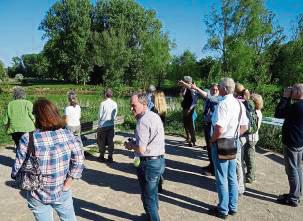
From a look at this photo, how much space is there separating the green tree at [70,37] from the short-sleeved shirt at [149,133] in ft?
148

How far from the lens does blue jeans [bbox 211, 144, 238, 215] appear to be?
5000 millimetres

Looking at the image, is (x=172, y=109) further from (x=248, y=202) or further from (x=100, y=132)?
(x=248, y=202)

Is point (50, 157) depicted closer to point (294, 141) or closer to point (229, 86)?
point (229, 86)

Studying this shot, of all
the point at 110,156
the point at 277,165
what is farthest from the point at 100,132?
the point at 277,165

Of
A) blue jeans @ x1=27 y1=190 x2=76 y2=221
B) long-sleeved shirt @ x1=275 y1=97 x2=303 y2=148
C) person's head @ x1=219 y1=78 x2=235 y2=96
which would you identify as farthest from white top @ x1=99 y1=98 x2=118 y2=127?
blue jeans @ x1=27 y1=190 x2=76 y2=221

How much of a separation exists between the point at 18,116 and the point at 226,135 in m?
4.38

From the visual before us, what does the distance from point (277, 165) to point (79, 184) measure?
15.1ft

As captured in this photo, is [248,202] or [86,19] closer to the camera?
[248,202]

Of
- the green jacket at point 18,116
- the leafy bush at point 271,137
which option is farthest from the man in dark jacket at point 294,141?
the green jacket at point 18,116

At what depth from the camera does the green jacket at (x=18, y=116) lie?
717cm

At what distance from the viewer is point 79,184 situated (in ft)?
22.1

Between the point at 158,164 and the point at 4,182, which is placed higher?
the point at 158,164

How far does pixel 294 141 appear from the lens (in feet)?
17.8

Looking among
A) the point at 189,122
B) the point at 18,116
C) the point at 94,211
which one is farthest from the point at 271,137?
the point at 18,116
